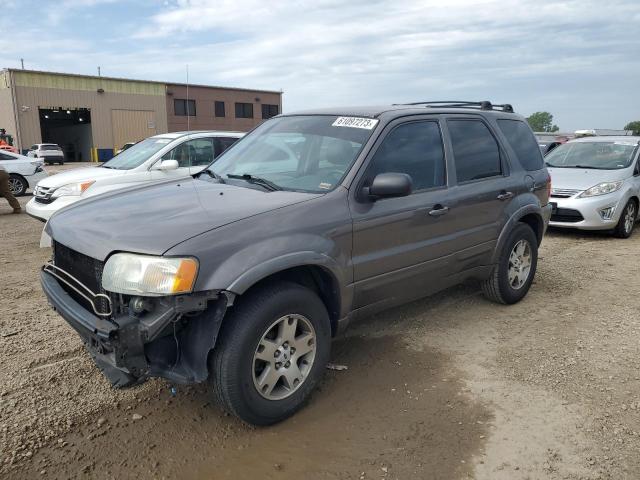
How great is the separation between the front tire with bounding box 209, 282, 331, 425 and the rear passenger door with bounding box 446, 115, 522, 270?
166 centimetres

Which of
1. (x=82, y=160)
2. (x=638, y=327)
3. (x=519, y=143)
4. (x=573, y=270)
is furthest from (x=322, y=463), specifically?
(x=82, y=160)

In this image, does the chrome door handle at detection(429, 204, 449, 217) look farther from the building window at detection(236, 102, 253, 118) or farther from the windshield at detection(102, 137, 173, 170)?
the building window at detection(236, 102, 253, 118)

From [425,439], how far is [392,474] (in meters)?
0.38

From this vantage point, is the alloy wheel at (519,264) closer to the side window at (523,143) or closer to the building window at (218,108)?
the side window at (523,143)

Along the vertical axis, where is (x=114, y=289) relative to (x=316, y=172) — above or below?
below

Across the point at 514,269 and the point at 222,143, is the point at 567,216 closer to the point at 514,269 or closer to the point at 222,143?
the point at 514,269

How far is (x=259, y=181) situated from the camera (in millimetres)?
3619

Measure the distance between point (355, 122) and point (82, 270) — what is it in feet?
6.84

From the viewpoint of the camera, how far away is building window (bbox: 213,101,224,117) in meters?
47.5

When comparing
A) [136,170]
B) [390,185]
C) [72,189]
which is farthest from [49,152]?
[390,185]

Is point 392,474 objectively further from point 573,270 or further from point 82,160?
point 82,160

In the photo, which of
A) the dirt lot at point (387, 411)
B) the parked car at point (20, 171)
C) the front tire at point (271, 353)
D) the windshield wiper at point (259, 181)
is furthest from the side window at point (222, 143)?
the parked car at point (20, 171)

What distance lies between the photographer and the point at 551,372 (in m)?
3.73

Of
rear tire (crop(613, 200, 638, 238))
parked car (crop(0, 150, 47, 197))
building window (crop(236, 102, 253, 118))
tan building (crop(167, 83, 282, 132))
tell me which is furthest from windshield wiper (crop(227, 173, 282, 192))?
building window (crop(236, 102, 253, 118))
